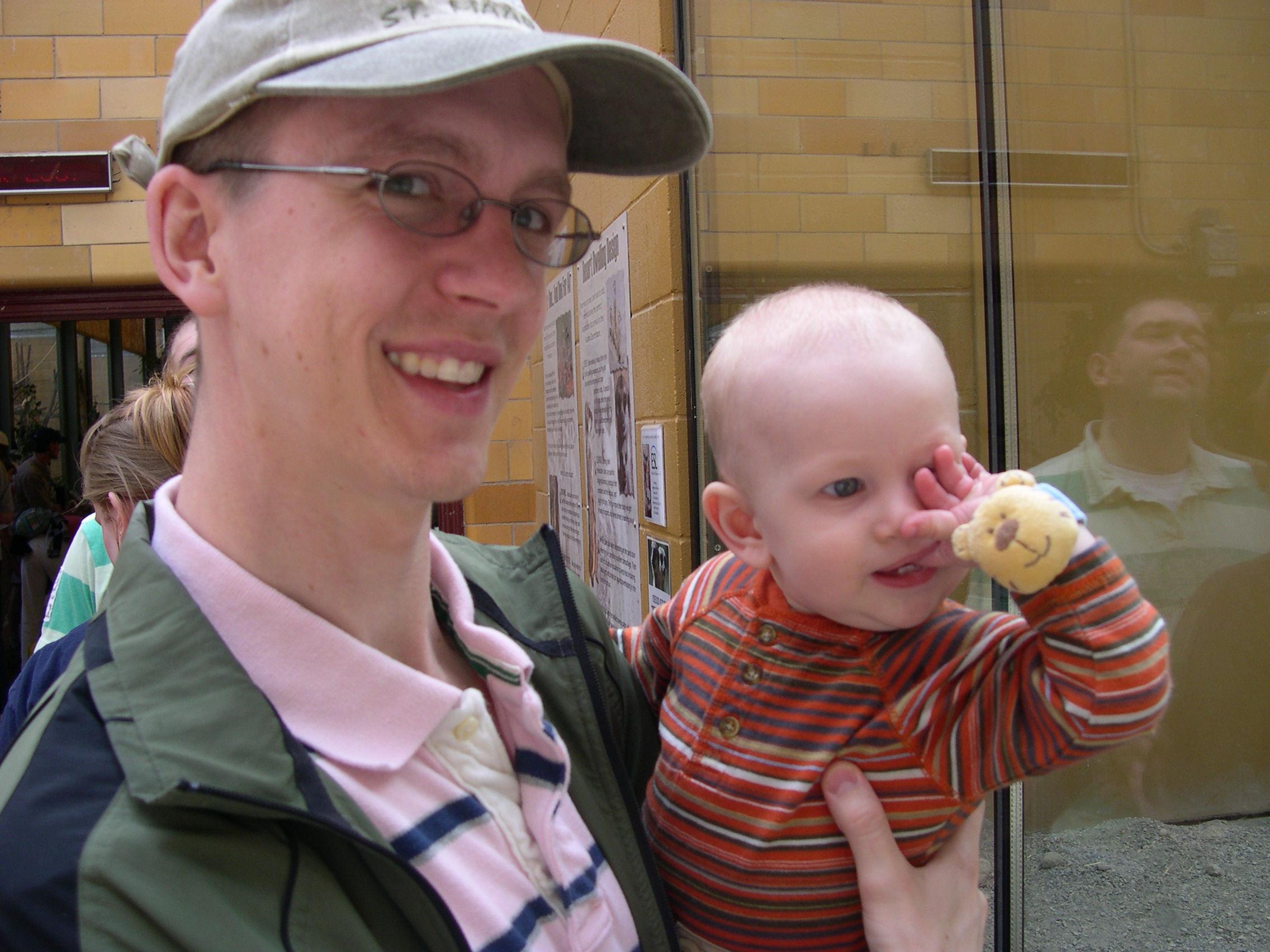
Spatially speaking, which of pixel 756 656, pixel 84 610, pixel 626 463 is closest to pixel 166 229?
pixel 756 656

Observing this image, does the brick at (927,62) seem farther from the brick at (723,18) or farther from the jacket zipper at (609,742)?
the jacket zipper at (609,742)

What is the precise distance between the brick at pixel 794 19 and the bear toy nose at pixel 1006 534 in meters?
1.84

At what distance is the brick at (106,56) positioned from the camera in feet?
20.4

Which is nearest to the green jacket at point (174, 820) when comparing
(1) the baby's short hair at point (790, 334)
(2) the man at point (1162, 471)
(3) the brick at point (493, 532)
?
(1) the baby's short hair at point (790, 334)

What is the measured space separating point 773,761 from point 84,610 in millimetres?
2416

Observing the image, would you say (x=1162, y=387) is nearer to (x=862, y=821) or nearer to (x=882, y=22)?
(x=862, y=821)

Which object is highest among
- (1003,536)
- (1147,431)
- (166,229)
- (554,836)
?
(166,229)

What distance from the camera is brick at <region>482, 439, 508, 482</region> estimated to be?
20.8ft

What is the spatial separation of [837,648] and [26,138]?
22.4 ft

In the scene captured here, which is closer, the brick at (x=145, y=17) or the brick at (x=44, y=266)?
the brick at (x=44, y=266)

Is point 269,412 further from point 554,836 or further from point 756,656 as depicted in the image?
point 756,656

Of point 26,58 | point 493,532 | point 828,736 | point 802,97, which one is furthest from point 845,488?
point 26,58

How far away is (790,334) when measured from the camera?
133 cm

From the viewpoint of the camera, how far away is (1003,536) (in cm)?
107
